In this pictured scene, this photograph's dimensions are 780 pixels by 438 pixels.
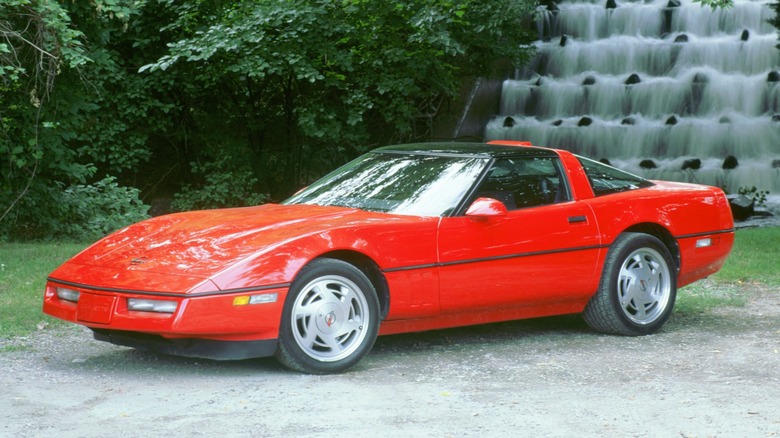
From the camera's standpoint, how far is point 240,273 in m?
6.05

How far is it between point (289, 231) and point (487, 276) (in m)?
1.31

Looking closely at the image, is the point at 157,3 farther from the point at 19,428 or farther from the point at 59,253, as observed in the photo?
the point at 19,428

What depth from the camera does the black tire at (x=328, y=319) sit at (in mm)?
6238

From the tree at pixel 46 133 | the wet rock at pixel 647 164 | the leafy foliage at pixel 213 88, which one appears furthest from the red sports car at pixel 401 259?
the wet rock at pixel 647 164

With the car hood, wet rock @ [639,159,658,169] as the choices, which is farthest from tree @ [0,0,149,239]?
wet rock @ [639,159,658,169]

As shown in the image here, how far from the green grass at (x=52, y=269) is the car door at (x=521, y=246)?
5.96ft

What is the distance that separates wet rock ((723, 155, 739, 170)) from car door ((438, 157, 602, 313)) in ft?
41.7

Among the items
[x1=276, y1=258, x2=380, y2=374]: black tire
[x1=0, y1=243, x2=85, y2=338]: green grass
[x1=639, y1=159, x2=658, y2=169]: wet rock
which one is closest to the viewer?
[x1=276, y1=258, x2=380, y2=374]: black tire

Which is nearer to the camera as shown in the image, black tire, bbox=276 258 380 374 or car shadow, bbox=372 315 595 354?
black tire, bbox=276 258 380 374

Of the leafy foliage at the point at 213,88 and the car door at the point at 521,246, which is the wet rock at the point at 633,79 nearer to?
the leafy foliage at the point at 213,88

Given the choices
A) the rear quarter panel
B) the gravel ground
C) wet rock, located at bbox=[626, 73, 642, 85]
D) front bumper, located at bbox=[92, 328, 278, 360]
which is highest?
wet rock, located at bbox=[626, 73, 642, 85]

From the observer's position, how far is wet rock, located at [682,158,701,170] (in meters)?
19.8

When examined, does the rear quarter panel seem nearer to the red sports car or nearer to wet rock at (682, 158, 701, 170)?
the red sports car

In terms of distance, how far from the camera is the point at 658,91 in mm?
21078
